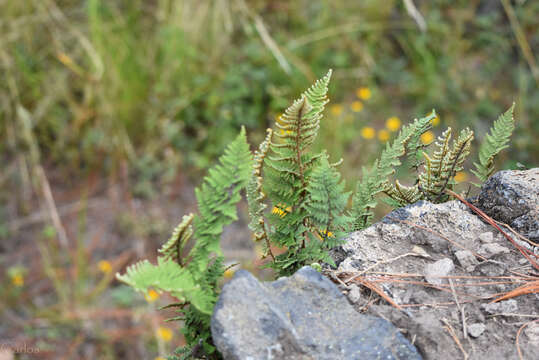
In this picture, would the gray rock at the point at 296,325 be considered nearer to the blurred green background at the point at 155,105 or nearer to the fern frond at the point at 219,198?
the fern frond at the point at 219,198

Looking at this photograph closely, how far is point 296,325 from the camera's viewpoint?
40.5 inches

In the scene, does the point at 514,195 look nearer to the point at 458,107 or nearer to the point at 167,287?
the point at 167,287

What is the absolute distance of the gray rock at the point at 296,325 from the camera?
38.2 inches

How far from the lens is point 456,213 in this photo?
1382mm

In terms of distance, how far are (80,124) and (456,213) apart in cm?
340

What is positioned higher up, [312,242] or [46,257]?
[312,242]

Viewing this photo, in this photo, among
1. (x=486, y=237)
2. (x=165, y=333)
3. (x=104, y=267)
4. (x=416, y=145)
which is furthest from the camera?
(x=104, y=267)

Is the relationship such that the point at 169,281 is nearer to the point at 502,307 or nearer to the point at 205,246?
the point at 205,246

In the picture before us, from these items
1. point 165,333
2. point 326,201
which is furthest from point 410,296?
point 165,333

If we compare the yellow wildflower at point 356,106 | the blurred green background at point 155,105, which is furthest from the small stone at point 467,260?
the yellow wildflower at point 356,106

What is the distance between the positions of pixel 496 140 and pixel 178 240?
41.0 inches

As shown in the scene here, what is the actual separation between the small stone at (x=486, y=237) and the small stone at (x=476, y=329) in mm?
290

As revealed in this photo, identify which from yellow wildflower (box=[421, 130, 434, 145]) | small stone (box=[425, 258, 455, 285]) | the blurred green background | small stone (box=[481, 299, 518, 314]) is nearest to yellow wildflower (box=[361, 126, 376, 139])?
the blurred green background

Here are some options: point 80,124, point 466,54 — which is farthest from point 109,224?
point 466,54
